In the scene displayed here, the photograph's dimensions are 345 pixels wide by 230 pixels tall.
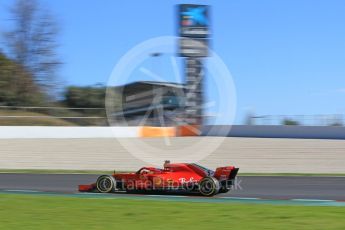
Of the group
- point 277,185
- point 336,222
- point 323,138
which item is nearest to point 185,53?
point 323,138

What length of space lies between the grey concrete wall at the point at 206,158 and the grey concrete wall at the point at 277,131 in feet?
4.56

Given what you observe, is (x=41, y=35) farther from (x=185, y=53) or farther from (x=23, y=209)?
(x=23, y=209)

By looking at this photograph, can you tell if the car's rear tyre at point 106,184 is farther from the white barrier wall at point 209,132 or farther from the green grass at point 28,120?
the green grass at point 28,120

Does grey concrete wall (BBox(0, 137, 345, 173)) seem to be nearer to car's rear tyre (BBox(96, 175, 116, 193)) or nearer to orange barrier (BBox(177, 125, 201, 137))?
orange barrier (BBox(177, 125, 201, 137))

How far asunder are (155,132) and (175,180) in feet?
68.2

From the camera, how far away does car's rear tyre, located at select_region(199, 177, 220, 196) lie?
1280 cm

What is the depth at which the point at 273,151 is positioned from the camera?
29.1 meters

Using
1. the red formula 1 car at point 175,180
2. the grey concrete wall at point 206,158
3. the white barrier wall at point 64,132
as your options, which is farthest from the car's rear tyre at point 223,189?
the white barrier wall at point 64,132

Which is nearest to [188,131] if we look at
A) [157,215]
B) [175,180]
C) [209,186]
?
[175,180]

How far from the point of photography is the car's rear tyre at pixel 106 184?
13.6 m

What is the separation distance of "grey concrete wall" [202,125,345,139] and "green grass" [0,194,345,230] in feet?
75.1

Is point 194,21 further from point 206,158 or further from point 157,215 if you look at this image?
point 157,215

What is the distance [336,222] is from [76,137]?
26371 millimetres

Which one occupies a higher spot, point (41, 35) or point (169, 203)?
point (41, 35)
